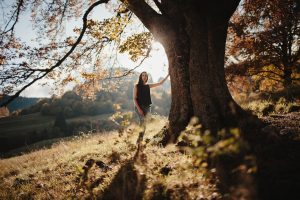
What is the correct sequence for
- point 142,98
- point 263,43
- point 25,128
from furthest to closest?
point 25,128 < point 263,43 < point 142,98

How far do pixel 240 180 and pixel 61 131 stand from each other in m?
70.0

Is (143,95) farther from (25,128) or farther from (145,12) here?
(25,128)

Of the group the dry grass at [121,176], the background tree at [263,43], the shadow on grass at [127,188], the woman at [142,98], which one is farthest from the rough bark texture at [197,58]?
the background tree at [263,43]

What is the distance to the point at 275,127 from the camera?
17.9 feet

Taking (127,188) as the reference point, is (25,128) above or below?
below

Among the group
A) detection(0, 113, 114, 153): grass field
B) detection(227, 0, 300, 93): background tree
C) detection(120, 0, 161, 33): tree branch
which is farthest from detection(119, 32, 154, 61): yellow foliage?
detection(0, 113, 114, 153): grass field

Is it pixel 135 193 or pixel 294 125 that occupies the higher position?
pixel 294 125

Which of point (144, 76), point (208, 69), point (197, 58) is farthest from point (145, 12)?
point (208, 69)

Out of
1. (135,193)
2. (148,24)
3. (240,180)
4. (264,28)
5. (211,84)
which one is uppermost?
(264,28)

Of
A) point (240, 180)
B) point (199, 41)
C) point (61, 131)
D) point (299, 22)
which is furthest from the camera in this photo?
point (61, 131)

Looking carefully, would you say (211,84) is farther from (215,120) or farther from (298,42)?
(298,42)

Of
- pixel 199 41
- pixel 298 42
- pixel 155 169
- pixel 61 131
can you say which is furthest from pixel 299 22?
pixel 61 131

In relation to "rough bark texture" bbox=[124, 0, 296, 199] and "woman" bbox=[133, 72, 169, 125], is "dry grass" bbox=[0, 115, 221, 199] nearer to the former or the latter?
"woman" bbox=[133, 72, 169, 125]

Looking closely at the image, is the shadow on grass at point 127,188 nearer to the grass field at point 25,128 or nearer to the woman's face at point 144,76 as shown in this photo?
the woman's face at point 144,76
